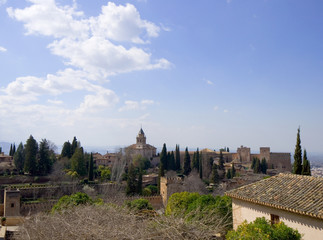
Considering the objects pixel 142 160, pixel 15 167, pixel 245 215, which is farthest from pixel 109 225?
pixel 142 160

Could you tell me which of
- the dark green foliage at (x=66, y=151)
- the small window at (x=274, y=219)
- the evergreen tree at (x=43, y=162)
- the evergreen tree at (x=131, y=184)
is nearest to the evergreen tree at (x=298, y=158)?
the small window at (x=274, y=219)

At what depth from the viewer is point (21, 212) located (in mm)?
27203

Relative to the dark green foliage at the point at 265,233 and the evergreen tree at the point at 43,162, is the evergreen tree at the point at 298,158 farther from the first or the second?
the evergreen tree at the point at 43,162

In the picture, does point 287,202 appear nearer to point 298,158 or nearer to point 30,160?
point 298,158

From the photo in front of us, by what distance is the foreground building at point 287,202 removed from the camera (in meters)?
8.54

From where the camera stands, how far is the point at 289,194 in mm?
10031

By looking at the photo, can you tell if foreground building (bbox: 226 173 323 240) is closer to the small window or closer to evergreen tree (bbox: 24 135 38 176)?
the small window

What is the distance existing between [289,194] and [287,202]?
0.65 meters

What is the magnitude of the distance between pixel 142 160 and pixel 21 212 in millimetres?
32402

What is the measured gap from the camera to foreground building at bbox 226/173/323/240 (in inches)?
336

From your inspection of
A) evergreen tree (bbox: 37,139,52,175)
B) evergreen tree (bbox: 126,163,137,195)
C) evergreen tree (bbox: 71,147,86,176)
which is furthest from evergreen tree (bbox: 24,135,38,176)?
evergreen tree (bbox: 126,163,137,195)

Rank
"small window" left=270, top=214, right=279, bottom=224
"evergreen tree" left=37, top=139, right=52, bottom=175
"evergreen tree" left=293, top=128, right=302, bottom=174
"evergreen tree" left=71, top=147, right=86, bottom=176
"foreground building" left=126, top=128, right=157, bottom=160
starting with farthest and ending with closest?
"foreground building" left=126, top=128, right=157, bottom=160 → "evergreen tree" left=71, top=147, right=86, bottom=176 → "evergreen tree" left=37, top=139, right=52, bottom=175 → "evergreen tree" left=293, top=128, right=302, bottom=174 → "small window" left=270, top=214, right=279, bottom=224

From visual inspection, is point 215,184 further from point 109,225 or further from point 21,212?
point 109,225

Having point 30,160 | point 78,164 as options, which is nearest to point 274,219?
point 78,164
